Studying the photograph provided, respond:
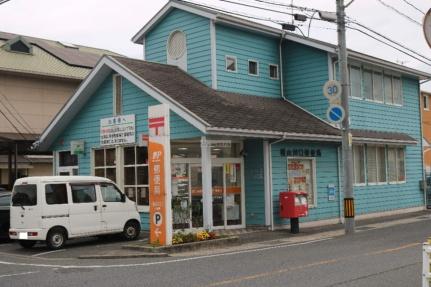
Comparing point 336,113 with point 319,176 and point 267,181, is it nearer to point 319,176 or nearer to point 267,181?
point 267,181

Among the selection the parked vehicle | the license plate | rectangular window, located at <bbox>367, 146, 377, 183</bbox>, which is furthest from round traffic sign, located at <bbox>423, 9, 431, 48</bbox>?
rectangular window, located at <bbox>367, 146, 377, 183</bbox>

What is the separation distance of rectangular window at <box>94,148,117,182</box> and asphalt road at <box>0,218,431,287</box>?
560 cm

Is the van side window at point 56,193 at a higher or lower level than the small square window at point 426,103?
lower

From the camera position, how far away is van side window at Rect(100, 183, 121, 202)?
1684cm

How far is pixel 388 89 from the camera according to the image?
25.7m

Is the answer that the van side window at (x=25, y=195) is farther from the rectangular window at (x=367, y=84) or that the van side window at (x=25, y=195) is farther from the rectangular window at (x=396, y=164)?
the rectangular window at (x=396, y=164)

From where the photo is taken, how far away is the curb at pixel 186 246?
45.9 ft

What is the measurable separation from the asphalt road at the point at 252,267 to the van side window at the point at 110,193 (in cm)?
235

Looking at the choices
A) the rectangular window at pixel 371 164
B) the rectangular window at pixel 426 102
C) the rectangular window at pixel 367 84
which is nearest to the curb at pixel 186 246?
the rectangular window at pixel 371 164

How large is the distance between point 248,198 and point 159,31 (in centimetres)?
759

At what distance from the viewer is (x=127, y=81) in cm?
2005

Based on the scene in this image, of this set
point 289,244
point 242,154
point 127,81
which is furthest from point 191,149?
point 289,244

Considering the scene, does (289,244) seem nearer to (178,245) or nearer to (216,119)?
(178,245)

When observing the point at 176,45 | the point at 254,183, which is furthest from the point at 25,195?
the point at 176,45
